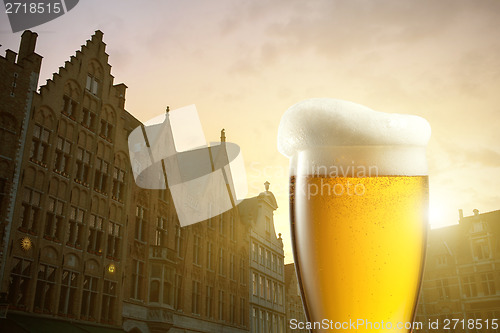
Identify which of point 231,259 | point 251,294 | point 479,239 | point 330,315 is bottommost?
point 330,315

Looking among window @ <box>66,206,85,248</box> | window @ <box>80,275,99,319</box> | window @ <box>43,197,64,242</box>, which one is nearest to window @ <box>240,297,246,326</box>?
window @ <box>80,275,99,319</box>

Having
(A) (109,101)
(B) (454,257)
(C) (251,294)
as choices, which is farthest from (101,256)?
(B) (454,257)

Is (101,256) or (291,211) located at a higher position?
(101,256)

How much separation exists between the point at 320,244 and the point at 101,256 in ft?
58.1

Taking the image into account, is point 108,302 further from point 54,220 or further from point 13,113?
point 13,113

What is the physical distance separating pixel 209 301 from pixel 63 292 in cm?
1021

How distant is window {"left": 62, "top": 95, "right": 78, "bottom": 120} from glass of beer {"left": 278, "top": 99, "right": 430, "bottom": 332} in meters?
17.5

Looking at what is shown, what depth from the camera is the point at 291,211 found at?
1439 mm

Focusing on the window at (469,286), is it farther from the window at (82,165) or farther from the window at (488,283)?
the window at (82,165)

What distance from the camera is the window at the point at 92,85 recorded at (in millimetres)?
18873

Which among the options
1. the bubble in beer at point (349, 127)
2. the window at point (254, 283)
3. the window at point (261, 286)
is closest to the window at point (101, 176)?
the window at point (254, 283)

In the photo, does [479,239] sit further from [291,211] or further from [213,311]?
[291,211]

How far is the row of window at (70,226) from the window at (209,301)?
7533mm

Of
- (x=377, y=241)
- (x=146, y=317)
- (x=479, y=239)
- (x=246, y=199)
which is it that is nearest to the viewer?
(x=377, y=241)
